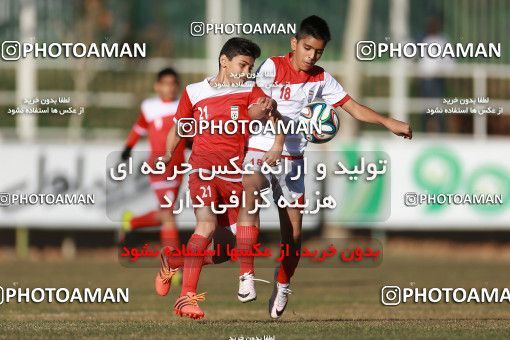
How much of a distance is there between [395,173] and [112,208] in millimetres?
5200

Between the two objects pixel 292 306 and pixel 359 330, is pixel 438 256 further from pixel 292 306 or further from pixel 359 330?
pixel 359 330

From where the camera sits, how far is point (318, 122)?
1146 cm

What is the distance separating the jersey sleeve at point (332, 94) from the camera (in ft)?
37.7

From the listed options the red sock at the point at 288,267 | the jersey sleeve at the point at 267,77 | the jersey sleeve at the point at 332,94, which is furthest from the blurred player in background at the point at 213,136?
the red sock at the point at 288,267

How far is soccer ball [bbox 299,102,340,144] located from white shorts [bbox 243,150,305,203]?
0.27 metres

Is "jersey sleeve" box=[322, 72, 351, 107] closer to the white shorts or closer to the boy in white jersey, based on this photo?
the boy in white jersey

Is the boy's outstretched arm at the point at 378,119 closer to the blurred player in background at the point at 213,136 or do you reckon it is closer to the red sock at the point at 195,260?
the blurred player in background at the point at 213,136

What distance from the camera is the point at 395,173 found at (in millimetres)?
23203

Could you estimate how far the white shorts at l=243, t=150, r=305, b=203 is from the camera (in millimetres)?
11586

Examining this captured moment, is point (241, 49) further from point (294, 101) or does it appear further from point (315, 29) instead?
point (294, 101)

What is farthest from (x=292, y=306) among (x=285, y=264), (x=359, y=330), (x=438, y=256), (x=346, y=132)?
(x=346, y=132)

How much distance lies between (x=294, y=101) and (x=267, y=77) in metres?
0.32

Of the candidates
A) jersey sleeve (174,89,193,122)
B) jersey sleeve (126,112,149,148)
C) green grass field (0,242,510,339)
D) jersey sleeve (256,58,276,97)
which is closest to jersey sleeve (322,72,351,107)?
jersey sleeve (256,58,276,97)

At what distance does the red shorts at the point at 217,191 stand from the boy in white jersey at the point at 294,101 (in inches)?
3.1
